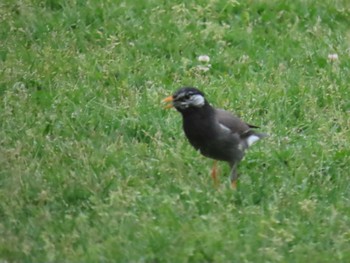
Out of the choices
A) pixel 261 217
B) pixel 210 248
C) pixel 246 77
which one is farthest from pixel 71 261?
pixel 246 77

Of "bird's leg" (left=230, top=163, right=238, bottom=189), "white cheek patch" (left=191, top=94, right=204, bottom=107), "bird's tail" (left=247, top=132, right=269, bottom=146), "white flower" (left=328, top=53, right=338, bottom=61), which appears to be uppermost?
"white cheek patch" (left=191, top=94, right=204, bottom=107)

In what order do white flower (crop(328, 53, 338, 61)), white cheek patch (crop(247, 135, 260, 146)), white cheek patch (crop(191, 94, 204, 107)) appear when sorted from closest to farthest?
1. white cheek patch (crop(191, 94, 204, 107))
2. white cheek patch (crop(247, 135, 260, 146))
3. white flower (crop(328, 53, 338, 61))

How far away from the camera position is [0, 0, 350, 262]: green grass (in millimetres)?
8055

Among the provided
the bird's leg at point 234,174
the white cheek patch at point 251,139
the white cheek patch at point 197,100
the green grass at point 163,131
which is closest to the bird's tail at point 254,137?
the white cheek patch at point 251,139

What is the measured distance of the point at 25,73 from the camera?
436 inches

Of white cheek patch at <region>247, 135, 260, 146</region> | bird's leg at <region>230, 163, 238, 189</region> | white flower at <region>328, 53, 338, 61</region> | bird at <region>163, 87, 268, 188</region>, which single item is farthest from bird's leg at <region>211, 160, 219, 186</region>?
white flower at <region>328, 53, 338, 61</region>

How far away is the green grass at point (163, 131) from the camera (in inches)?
317

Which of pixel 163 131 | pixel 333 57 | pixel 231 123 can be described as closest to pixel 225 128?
pixel 231 123

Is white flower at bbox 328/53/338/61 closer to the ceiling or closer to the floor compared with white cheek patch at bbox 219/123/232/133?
closer to the floor

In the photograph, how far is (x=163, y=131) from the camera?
10.2 meters

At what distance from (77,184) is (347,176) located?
222 cm

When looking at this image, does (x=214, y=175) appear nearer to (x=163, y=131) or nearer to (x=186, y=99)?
(x=186, y=99)

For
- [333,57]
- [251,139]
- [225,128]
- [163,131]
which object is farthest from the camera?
[333,57]

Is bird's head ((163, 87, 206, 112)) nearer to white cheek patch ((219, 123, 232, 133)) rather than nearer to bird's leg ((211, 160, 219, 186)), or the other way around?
white cheek patch ((219, 123, 232, 133))
